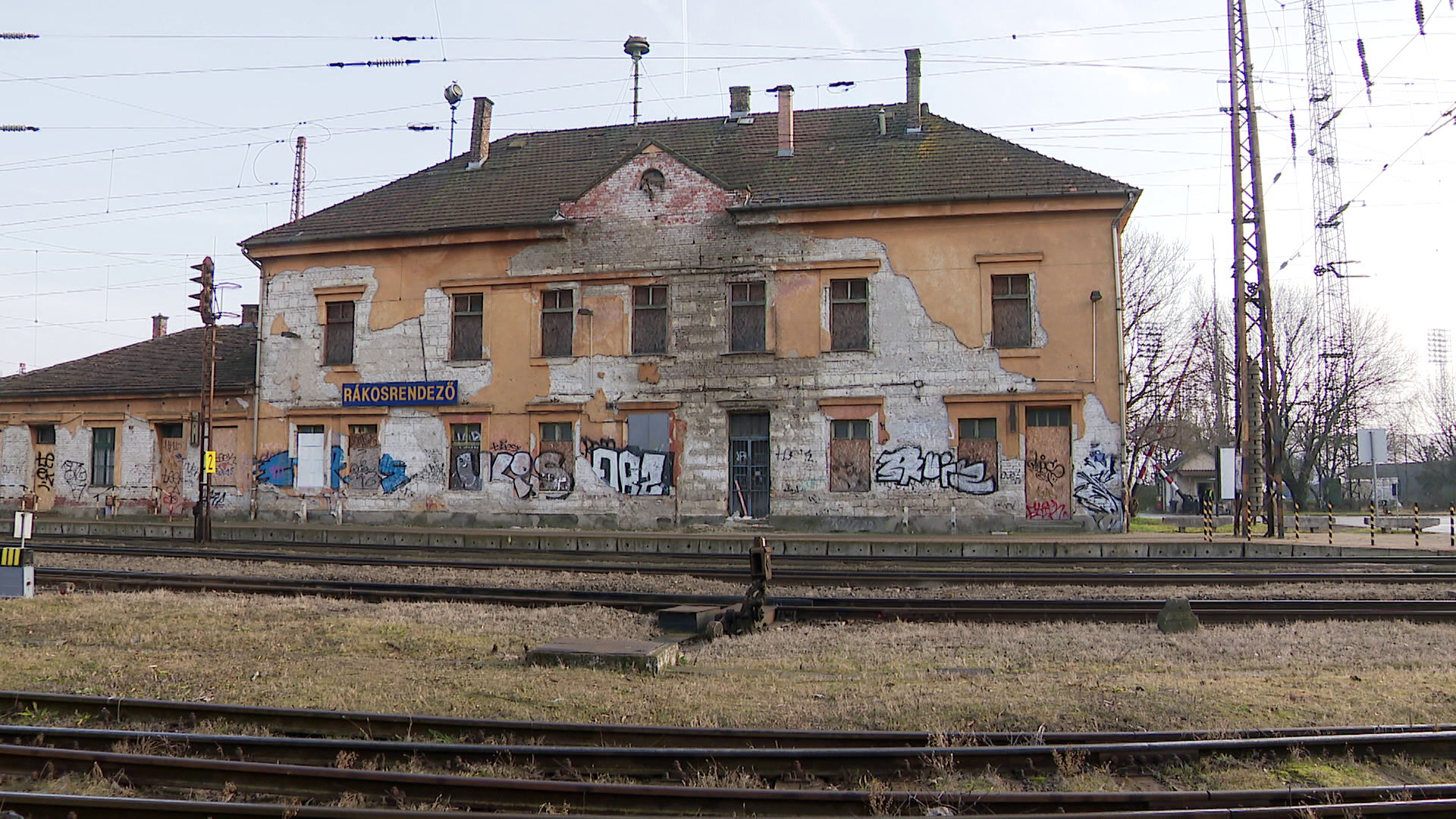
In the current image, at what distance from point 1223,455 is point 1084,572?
1519 centimetres

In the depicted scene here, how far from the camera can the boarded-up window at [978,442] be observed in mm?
24844

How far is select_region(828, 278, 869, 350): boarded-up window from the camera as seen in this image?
2592cm

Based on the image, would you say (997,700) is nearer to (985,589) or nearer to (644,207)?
(985,589)

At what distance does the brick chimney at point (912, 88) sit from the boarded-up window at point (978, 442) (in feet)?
27.8

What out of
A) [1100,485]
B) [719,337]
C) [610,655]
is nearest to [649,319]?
[719,337]

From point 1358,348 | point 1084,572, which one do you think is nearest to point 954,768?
point 1084,572

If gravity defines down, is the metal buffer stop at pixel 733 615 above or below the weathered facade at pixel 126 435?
below

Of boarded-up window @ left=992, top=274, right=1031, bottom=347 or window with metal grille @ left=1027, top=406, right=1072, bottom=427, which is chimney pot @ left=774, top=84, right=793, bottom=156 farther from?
window with metal grille @ left=1027, top=406, right=1072, bottom=427

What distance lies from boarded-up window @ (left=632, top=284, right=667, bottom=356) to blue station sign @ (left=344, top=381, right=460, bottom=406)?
17.2ft

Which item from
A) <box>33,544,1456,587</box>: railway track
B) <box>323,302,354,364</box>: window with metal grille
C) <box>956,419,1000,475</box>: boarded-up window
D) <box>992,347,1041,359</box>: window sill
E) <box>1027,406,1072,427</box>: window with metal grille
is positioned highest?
<box>323,302,354,364</box>: window with metal grille

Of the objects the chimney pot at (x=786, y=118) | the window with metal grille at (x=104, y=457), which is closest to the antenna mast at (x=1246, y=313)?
the chimney pot at (x=786, y=118)

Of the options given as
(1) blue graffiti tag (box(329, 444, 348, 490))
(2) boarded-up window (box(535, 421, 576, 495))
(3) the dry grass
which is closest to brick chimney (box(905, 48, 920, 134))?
(2) boarded-up window (box(535, 421, 576, 495))

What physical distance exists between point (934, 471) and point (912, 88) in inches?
434

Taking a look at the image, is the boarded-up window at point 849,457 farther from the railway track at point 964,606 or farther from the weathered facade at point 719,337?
the railway track at point 964,606
